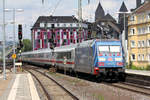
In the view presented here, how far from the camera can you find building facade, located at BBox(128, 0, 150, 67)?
59469 millimetres

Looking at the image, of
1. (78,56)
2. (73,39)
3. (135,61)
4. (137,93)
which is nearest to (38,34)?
(73,39)

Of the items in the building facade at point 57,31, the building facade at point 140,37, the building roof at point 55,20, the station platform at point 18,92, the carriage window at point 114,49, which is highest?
the building roof at point 55,20

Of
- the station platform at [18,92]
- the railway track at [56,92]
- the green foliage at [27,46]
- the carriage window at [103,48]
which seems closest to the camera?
the station platform at [18,92]

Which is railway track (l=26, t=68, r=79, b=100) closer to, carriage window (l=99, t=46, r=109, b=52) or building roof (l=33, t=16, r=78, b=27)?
carriage window (l=99, t=46, r=109, b=52)

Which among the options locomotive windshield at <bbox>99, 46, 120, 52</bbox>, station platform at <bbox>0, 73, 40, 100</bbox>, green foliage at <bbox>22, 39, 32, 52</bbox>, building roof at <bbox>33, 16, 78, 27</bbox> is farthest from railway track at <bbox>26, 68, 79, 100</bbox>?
green foliage at <bbox>22, 39, 32, 52</bbox>

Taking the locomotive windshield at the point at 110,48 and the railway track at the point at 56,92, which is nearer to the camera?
the railway track at the point at 56,92

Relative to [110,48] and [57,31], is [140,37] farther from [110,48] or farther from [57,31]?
[57,31]

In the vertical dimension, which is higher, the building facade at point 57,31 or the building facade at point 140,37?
the building facade at point 57,31

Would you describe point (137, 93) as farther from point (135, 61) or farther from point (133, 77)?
point (135, 61)

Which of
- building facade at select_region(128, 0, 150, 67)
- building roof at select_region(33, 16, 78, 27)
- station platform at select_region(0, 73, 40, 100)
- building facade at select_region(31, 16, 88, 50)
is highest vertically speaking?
building roof at select_region(33, 16, 78, 27)

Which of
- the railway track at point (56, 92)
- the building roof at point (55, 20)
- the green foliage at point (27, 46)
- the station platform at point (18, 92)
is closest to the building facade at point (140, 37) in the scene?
the railway track at point (56, 92)

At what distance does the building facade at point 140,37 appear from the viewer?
59.5m

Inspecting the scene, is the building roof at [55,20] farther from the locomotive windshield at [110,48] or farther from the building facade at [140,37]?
the locomotive windshield at [110,48]

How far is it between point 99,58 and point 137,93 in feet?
19.6
